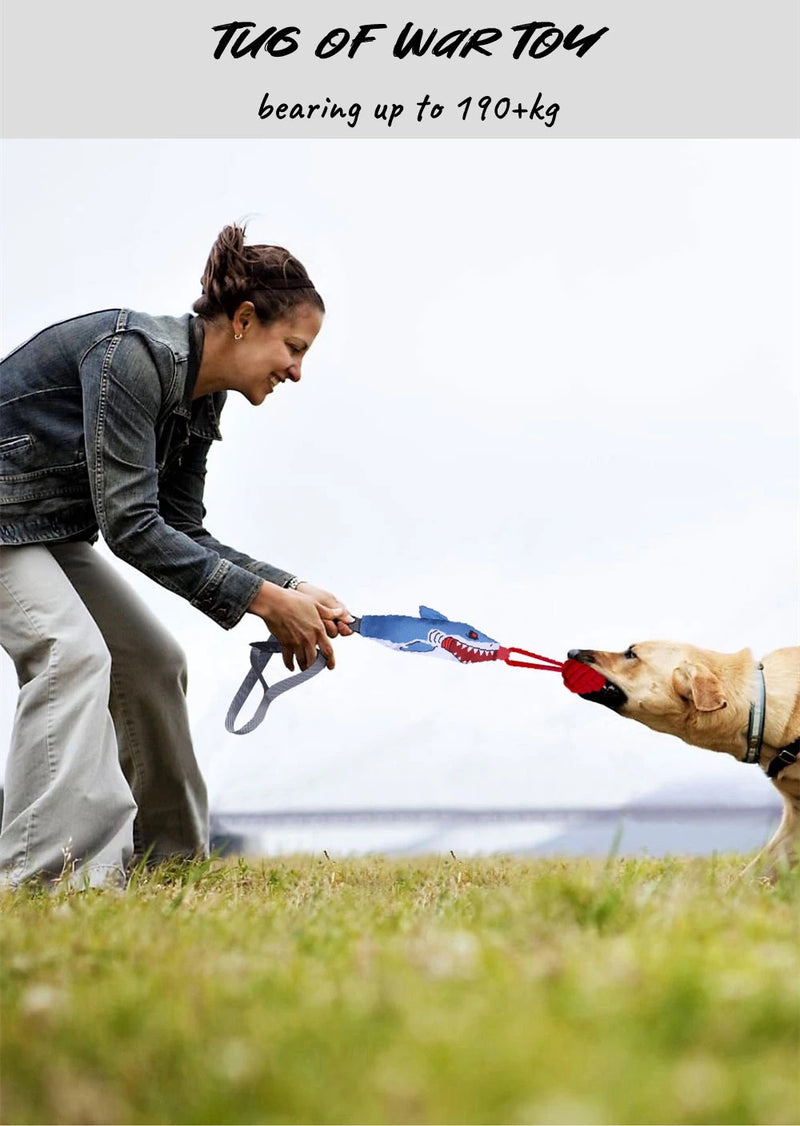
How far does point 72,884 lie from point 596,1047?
2.37 metres

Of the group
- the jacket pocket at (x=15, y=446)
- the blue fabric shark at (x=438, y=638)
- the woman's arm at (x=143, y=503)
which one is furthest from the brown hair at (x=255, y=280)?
the blue fabric shark at (x=438, y=638)

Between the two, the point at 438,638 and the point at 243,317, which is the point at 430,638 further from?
the point at 243,317

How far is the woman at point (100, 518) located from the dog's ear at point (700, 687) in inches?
46.7

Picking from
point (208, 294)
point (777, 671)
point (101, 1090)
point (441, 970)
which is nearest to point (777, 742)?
point (777, 671)

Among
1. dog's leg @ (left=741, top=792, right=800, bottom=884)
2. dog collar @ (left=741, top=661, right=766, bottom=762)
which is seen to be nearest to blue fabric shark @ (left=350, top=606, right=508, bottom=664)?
dog collar @ (left=741, top=661, right=766, bottom=762)

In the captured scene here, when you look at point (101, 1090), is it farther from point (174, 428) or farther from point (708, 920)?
point (174, 428)

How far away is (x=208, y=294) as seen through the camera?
12.1 ft

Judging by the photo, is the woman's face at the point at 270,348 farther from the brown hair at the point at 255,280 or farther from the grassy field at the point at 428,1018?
the grassy field at the point at 428,1018

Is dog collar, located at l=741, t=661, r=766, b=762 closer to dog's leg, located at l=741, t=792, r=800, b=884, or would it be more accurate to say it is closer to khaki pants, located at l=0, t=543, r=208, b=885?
dog's leg, located at l=741, t=792, r=800, b=884

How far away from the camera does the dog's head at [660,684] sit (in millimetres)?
3994

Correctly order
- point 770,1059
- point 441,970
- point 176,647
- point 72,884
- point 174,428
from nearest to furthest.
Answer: point 770,1059
point 441,970
point 72,884
point 174,428
point 176,647

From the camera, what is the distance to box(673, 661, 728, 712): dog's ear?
397 cm

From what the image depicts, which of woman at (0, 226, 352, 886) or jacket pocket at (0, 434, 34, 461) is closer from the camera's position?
woman at (0, 226, 352, 886)
